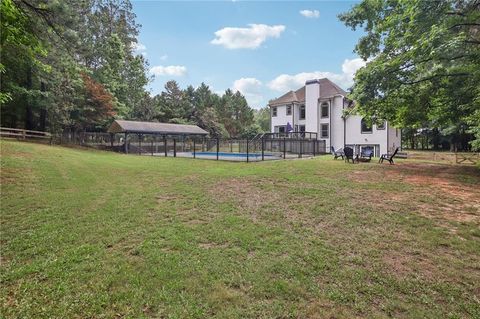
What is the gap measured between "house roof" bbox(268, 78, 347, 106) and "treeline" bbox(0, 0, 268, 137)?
14010mm

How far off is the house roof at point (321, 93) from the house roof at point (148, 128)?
423 inches

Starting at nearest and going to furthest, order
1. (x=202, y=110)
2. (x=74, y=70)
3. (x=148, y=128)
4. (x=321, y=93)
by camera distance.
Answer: (x=74, y=70) < (x=148, y=128) < (x=321, y=93) < (x=202, y=110)

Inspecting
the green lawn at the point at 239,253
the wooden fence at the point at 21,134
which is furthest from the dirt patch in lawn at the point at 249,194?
the wooden fence at the point at 21,134

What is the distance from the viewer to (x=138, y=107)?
44.2 metres

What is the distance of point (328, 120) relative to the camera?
29.0 metres

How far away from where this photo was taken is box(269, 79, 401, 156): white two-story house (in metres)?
25.8

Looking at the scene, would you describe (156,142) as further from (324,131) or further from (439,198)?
Result: (439,198)

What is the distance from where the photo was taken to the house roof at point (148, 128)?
26556mm

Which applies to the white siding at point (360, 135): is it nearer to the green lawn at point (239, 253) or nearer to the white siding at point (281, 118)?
the white siding at point (281, 118)

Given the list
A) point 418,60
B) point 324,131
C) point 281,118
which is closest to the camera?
point 418,60

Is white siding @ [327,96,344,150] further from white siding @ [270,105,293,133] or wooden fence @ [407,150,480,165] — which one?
wooden fence @ [407,150,480,165]

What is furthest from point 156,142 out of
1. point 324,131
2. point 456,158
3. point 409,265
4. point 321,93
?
point 409,265

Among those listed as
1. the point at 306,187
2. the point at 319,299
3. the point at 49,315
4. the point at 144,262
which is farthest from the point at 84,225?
the point at 306,187

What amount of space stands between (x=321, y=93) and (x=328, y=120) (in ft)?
10.5
